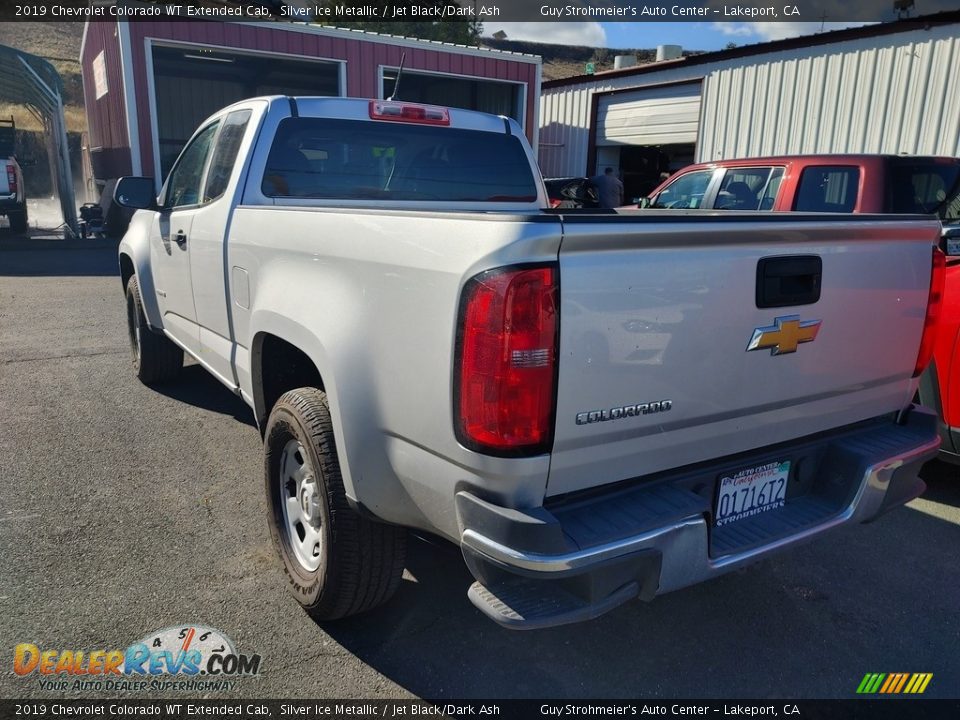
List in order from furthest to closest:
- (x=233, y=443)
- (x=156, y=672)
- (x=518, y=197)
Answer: (x=233, y=443)
(x=518, y=197)
(x=156, y=672)

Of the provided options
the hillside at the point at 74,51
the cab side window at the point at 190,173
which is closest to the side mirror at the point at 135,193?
the cab side window at the point at 190,173

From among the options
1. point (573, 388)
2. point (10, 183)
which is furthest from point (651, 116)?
point (573, 388)

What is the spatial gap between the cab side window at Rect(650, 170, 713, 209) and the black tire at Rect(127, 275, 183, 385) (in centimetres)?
488

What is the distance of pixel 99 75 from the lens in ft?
58.0

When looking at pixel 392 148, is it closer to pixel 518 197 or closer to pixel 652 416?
pixel 518 197

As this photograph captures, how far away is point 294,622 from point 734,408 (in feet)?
6.00

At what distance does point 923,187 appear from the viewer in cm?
568

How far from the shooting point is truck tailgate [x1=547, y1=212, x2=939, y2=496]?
6.29 feet

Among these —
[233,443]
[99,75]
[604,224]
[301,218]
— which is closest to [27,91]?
[99,75]

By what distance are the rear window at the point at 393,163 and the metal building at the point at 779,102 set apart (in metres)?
10.8

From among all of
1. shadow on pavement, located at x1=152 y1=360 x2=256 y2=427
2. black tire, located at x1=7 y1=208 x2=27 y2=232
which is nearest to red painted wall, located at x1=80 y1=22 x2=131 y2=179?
black tire, located at x1=7 y1=208 x2=27 y2=232

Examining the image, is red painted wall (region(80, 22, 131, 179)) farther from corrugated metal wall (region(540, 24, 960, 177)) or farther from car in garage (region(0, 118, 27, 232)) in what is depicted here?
corrugated metal wall (region(540, 24, 960, 177))

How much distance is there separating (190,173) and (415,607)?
306 cm
